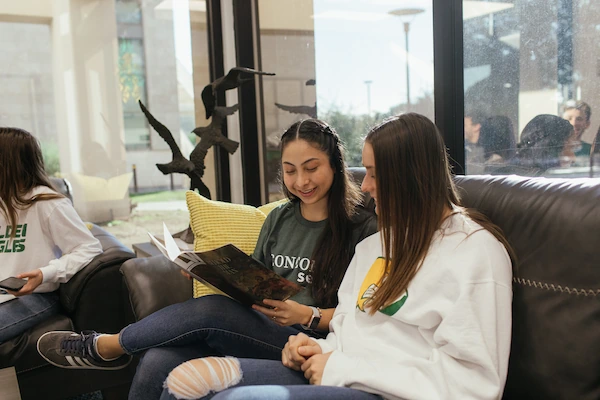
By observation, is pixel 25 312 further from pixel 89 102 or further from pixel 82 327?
pixel 89 102

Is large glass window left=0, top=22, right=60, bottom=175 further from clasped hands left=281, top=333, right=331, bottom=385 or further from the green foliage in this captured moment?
clasped hands left=281, top=333, right=331, bottom=385

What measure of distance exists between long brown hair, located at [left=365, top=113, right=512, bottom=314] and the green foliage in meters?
2.90

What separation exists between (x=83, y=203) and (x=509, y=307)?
314cm

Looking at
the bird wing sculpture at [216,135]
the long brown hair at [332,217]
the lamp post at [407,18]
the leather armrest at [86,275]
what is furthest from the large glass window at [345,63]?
the leather armrest at [86,275]

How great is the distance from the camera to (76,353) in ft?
5.25

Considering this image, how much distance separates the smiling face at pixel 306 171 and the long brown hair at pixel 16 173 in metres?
1.02

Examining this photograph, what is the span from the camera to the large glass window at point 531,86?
1.59 m

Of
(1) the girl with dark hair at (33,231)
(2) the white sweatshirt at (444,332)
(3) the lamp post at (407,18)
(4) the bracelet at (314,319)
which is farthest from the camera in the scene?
(3) the lamp post at (407,18)

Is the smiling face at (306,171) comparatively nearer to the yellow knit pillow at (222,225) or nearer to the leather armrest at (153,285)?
the yellow knit pillow at (222,225)

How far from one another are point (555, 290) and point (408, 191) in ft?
1.20

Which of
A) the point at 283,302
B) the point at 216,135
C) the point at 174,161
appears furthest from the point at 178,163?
the point at 283,302

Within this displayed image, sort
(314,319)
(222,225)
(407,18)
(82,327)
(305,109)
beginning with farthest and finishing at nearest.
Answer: (305,109), (407,18), (82,327), (222,225), (314,319)

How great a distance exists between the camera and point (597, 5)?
154 centimetres

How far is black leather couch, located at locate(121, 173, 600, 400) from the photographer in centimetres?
108
